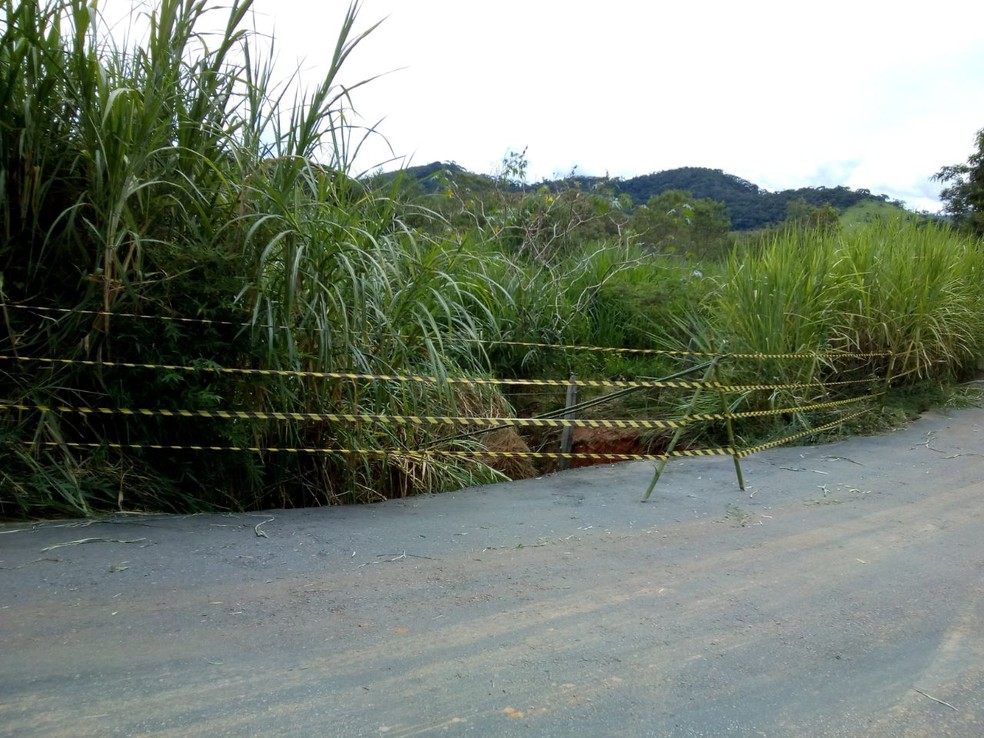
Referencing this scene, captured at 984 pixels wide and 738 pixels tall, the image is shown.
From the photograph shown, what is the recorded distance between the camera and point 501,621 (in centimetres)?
376

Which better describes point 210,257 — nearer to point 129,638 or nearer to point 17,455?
point 17,455

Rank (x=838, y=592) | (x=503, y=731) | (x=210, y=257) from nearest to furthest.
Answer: (x=503, y=731) → (x=838, y=592) → (x=210, y=257)

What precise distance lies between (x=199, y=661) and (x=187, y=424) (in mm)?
2288

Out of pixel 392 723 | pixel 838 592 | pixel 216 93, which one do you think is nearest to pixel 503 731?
pixel 392 723

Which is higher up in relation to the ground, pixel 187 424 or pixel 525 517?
pixel 187 424

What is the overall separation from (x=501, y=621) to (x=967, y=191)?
21.2 meters

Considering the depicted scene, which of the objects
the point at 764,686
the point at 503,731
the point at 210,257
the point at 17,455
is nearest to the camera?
the point at 503,731

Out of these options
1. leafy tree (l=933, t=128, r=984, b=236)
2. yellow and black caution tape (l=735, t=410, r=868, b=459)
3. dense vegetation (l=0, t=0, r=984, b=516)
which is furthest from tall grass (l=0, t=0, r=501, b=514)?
leafy tree (l=933, t=128, r=984, b=236)

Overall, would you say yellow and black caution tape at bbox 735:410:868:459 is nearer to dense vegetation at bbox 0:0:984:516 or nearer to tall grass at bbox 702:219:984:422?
tall grass at bbox 702:219:984:422

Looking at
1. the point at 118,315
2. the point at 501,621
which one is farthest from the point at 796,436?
the point at 118,315

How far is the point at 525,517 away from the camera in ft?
17.7

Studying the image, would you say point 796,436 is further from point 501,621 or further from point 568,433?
point 501,621

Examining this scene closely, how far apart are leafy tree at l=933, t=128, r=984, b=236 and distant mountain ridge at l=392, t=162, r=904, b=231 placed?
2043 mm

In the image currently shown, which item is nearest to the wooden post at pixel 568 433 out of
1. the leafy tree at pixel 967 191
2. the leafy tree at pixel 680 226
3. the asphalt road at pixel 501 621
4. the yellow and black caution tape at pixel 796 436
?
the yellow and black caution tape at pixel 796 436
